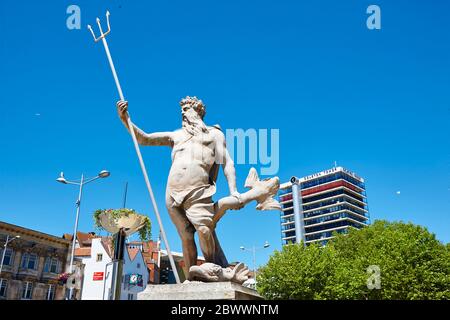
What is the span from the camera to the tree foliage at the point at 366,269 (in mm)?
25516

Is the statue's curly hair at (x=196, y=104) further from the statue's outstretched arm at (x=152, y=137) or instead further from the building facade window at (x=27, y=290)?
the building facade window at (x=27, y=290)

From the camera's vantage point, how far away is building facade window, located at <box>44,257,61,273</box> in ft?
131

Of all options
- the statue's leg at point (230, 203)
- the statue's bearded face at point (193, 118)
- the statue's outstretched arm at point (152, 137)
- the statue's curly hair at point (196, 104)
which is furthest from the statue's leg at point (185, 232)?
the statue's curly hair at point (196, 104)

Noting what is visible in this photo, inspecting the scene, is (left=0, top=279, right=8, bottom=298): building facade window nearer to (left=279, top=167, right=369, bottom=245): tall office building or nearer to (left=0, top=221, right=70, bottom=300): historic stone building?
(left=0, top=221, right=70, bottom=300): historic stone building

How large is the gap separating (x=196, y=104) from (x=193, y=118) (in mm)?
274

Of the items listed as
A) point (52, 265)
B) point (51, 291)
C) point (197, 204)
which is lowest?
point (197, 204)

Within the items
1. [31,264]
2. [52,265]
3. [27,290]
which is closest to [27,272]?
[31,264]

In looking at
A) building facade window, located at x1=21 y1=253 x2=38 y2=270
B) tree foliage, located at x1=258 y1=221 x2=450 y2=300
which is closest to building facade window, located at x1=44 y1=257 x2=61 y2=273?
building facade window, located at x1=21 y1=253 x2=38 y2=270

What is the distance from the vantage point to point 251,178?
616cm

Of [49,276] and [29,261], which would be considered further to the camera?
[49,276]

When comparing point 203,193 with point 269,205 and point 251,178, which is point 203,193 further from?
point 269,205

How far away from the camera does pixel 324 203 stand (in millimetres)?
115500

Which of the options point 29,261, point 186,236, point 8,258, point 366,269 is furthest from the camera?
point 29,261
